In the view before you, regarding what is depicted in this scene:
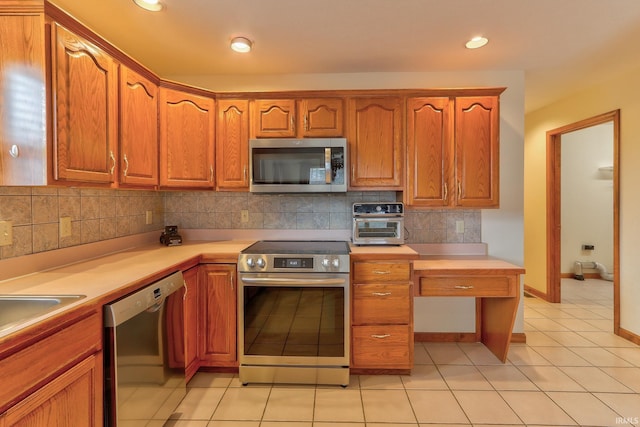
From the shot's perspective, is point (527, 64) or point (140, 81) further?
point (527, 64)

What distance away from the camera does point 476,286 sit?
2295 millimetres

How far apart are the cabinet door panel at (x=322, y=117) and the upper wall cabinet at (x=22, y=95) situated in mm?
1561

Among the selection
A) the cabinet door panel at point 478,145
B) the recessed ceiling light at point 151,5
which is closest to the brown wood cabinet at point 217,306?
the recessed ceiling light at point 151,5

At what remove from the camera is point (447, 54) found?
2430 millimetres

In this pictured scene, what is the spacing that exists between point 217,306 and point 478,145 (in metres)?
2.25

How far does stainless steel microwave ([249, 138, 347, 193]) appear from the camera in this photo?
239 cm

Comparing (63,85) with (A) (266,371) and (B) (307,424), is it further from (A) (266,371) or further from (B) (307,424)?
(B) (307,424)

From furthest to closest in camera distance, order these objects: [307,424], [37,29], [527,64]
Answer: [527,64] < [307,424] < [37,29]

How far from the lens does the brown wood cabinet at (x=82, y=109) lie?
1.41 metres

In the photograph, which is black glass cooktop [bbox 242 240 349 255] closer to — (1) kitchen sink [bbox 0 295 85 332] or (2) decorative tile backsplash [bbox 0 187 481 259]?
(2) decorative tile backsplash [bbox 0 187 481 259]

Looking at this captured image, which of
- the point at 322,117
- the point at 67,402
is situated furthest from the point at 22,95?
the point at 322,117

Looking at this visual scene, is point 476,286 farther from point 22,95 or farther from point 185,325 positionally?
point 22,95

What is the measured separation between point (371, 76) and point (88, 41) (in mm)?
2003

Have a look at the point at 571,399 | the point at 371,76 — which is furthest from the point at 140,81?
the point at 571,399
